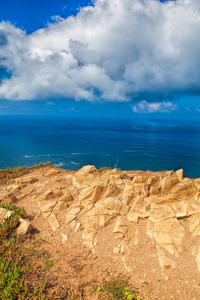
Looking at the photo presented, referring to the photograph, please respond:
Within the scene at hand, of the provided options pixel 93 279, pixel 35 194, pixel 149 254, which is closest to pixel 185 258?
pixel 149 254

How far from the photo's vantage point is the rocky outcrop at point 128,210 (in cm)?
1024

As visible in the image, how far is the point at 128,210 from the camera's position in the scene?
1274cm

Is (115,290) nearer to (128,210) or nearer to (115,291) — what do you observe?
(115,291)

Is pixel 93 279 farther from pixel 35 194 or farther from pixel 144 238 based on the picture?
pixel 35 194

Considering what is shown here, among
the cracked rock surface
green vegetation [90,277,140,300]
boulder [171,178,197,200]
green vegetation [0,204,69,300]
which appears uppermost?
boulder [171,178,197,200]

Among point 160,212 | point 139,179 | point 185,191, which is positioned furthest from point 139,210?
point 185,191

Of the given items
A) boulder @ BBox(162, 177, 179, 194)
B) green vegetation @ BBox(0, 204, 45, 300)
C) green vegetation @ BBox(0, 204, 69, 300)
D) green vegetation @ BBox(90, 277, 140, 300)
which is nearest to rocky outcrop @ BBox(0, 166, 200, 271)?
boulder @ BBox(162, 177, 179, 194)

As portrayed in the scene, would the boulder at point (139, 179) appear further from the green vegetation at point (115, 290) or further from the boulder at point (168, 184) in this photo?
the green vegetation at point (115, 290)

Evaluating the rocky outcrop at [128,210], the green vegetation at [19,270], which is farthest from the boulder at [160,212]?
the green vegetation at [19,270]

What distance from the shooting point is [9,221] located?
11750 millimetres

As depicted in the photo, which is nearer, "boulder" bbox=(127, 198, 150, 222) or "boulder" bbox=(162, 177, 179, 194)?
"boulder" bbox=(127, 198, 150, 222)

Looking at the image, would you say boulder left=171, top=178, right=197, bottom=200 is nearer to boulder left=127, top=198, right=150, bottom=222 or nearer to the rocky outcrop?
the rocky outcrop

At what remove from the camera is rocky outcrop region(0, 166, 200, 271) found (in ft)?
33.6

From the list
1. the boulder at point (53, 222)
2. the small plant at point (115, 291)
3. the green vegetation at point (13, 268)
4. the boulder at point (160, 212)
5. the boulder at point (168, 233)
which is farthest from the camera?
the boulder at point (53, 222)
